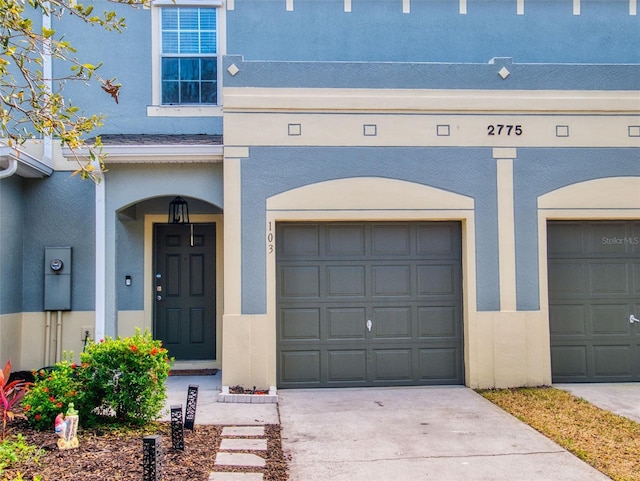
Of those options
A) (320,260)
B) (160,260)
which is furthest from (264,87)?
(160,260)

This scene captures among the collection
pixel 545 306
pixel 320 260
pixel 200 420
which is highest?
pixel 320 260

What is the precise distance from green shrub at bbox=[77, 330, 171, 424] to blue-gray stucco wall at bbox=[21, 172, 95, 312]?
3850 mm

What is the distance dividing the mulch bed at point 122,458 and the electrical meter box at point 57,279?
3.62 m

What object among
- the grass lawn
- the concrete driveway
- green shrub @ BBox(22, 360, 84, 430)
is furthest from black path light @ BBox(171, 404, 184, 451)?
the grass lawn

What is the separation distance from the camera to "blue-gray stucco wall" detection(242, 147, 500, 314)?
29.3ft

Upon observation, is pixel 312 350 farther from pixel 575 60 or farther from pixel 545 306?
pixel 575 60

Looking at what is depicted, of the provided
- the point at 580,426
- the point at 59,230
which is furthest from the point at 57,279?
the point at 580,426

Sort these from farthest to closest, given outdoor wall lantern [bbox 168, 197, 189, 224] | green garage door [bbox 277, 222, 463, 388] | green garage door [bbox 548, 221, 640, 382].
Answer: outdoor wall lantern [bbox 168, 197, 189, 224] < green garage door [bbox 548, 221, 640, 382] < green garage door [bbox 277, 222, 463, 388]

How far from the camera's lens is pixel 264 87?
29.9ft

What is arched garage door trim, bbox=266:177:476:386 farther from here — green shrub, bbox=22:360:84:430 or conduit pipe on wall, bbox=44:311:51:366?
conduit pipe on wall, bbox=44:311:51:366

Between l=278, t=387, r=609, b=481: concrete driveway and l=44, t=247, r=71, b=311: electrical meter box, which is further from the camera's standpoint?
l=44, t=247, r=71, b=311: electrical meter box

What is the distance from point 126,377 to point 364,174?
14.2ft

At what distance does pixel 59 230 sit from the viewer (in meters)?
10.2

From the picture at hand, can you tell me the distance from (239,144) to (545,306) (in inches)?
192
